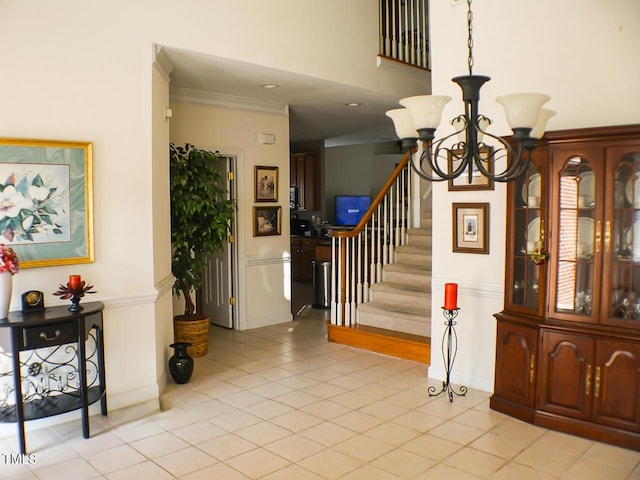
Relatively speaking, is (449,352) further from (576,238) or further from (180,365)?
(180,365)

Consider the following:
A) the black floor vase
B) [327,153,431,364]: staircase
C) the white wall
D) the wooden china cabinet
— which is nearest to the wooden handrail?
[327,153,431,364]: staircase

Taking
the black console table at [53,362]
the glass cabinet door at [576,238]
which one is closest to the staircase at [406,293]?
the glass cabinet door at [576,238]

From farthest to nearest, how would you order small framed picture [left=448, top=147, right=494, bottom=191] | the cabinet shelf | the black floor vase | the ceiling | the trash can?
the trash can → the ceiling → the black floor vase → small framed picture [left=448, top=147, right=494, bottom=191] → the cabinet shelf

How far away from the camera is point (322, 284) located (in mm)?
7910

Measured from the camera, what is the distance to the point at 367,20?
571cm

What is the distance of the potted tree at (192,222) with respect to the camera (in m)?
5.14

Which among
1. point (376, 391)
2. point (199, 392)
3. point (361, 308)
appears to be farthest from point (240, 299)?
point (376, 391)

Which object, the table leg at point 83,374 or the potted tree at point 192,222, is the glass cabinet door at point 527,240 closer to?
the potted tree at point 192,222

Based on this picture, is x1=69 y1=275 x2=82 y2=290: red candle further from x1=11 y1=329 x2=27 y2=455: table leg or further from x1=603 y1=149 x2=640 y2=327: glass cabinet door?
x1=603 y1=149 x2=640 y2=327: glass cabinet door

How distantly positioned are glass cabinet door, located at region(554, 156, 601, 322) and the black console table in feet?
10.3

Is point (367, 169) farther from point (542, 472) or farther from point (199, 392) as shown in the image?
point (542, 472)

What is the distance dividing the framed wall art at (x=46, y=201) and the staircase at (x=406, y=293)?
3.07 m

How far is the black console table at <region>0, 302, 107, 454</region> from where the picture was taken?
3248 mm

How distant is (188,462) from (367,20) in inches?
181
